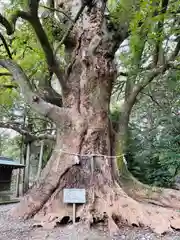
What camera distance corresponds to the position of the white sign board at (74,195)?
12.8 ft

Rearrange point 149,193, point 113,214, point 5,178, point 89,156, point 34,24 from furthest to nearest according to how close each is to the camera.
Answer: point 5,178, point 149,193, point 89,156, point 113,214, point 34,24

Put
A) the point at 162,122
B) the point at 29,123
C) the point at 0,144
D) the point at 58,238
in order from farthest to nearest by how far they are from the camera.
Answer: the point at 0,144 < the point at 29,123 < the point at 162,122 < the point at 58,238

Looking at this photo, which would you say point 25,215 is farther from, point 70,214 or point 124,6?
point 124,6

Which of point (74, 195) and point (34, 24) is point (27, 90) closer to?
point (34, 24)

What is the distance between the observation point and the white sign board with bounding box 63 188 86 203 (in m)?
3.89

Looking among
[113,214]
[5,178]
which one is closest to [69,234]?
[113,214]

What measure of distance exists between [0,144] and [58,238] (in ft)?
37.2

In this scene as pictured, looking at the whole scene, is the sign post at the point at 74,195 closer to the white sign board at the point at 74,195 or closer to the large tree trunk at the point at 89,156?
the white sign board at the point at 74,195

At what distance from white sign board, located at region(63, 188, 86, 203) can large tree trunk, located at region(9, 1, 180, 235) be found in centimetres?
16

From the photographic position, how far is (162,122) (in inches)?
295

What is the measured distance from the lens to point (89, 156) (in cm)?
441

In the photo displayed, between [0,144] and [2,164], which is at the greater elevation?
[0,144]

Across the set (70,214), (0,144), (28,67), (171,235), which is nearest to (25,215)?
(70,214)

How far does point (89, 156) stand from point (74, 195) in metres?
0.80
